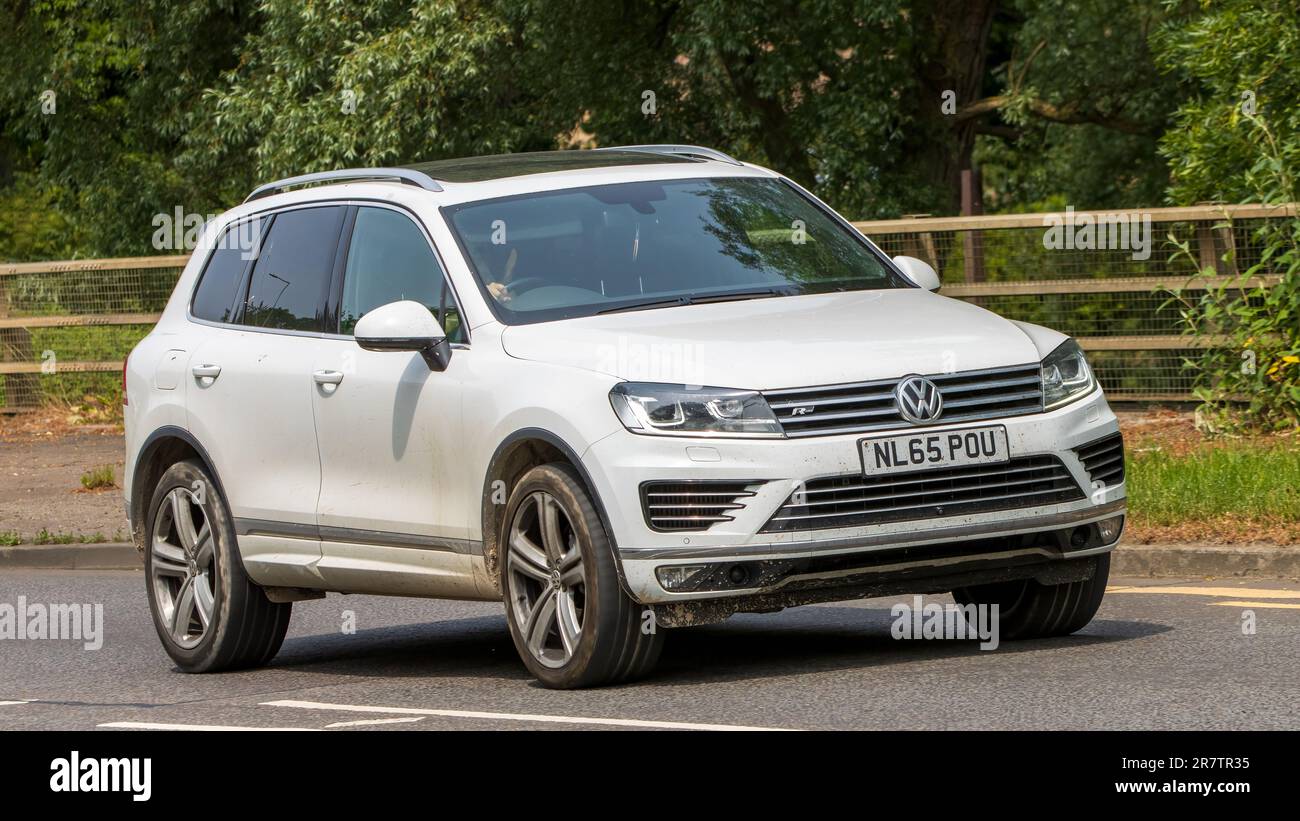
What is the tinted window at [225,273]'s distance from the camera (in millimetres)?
10141

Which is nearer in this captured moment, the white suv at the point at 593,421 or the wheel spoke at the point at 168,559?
the white suv at the point at 593,421

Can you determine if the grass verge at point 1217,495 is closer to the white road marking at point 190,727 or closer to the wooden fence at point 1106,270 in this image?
the wooden fence at point 1106,270

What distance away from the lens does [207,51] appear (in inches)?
1131

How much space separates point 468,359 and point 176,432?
2174mm

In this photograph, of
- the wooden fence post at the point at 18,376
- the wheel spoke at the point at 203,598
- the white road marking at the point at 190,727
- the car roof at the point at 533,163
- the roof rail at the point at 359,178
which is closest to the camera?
the white road marking at the point at 190,727

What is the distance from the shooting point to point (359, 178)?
9672 mm

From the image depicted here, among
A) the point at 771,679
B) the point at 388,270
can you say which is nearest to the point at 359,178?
the point at 388,270

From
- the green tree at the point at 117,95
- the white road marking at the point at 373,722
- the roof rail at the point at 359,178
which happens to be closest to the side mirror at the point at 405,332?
the roof rail at the point at 359,178

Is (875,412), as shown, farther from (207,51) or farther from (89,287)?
(207,51)

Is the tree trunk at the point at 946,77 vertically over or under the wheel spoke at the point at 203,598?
over

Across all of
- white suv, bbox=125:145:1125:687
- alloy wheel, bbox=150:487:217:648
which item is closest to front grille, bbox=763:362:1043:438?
white suv, bbox=125:145:1125:687

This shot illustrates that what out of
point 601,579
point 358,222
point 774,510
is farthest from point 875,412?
point 358,222

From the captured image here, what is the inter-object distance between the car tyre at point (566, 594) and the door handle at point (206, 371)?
2162mm

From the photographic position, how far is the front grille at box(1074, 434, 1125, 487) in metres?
8.04
